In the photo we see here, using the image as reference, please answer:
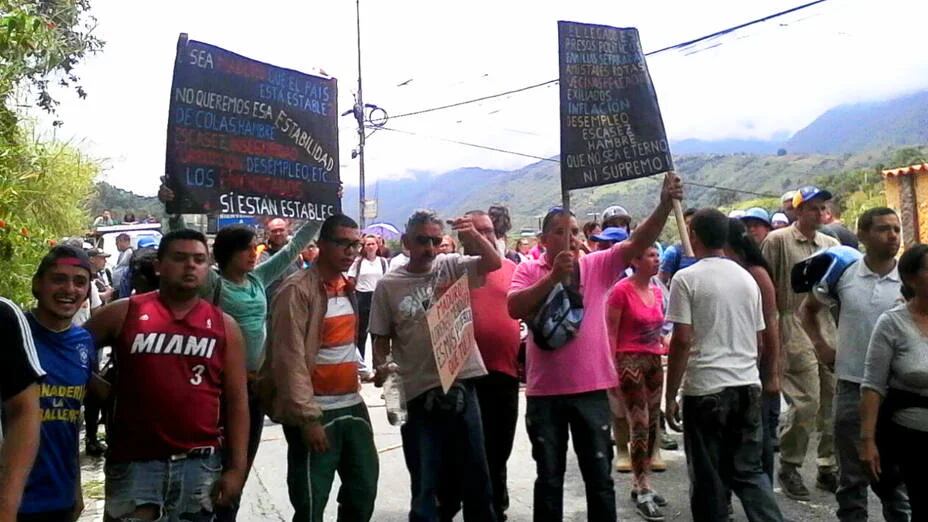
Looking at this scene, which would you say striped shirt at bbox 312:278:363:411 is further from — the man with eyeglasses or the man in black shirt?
the man in black shirt

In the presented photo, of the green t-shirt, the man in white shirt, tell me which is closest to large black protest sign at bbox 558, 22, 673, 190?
the man in white shirt

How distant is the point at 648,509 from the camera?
5.71 meters

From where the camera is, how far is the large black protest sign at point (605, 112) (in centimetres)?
489

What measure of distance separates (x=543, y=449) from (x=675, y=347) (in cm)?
96

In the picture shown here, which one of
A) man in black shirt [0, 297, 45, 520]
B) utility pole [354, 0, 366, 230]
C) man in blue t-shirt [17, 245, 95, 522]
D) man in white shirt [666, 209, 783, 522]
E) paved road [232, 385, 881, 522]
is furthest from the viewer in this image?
utility pole [354, 0, 366, 230]

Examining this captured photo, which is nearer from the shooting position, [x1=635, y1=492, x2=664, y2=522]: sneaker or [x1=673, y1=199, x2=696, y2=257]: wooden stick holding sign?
[x1=673, y1=199, x2=696, y2=257]: wooden stick holding sign

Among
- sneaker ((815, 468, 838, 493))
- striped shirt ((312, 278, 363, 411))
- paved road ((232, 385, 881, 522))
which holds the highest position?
striped shirt ((312, 278, 363, 411))

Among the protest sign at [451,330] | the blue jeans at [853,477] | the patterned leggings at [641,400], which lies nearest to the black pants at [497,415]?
the protest sign at [451,330]

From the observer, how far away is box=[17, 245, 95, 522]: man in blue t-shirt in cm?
321

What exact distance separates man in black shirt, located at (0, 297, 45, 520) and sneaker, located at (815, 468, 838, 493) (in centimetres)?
554

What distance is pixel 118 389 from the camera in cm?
346

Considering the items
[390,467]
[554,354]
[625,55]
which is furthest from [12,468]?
[390,467]

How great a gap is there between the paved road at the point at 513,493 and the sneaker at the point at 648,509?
7 centimetres

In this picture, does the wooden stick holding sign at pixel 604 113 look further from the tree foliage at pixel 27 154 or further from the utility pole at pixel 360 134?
the utility pole at pixel 360 134
